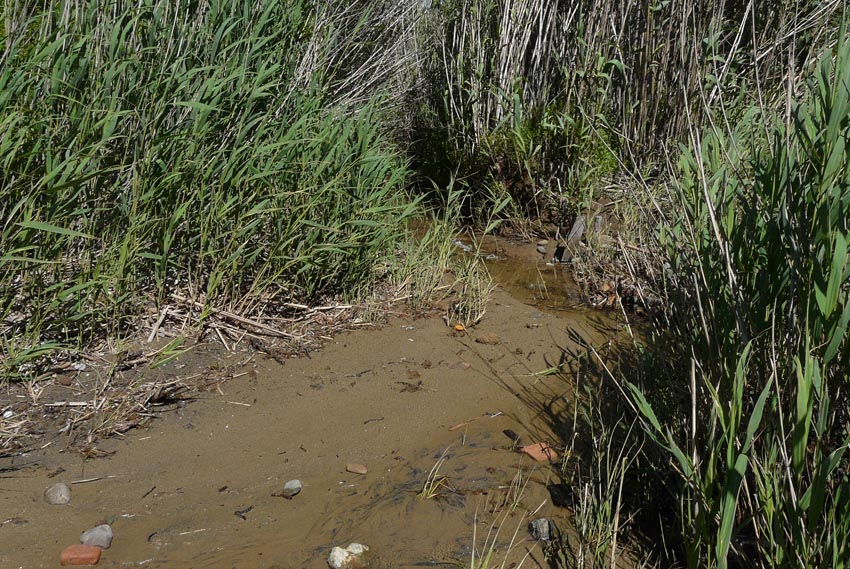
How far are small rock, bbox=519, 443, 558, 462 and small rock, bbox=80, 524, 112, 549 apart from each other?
142 cm

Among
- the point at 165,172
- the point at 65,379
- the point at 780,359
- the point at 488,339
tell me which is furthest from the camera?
the point at 488,339

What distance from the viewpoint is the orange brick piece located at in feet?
7.77

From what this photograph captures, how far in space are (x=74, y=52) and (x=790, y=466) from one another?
2.93 meters

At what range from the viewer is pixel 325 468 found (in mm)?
2936

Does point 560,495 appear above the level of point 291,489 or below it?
above

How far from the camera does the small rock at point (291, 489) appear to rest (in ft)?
9.02

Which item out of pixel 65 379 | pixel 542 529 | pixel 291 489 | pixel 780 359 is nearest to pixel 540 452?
pixel 542 529

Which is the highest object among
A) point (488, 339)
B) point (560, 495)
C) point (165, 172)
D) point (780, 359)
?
point (780, 359)

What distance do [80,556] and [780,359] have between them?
6.55 feet

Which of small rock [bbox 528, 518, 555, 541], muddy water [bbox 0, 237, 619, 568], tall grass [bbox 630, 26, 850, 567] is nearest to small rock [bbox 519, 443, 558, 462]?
muddy water [bbox 0, 237, 619, 568]

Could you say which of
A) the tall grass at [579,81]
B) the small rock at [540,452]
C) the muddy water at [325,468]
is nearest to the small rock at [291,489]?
the muddy water at [325,468]

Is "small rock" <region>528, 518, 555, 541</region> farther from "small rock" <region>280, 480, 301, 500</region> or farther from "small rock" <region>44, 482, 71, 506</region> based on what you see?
"small rock" <region>44, 482, 71, 506</region>

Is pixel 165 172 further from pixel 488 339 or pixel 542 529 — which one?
pixel 542 529

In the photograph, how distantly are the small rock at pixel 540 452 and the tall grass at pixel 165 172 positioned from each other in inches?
55.8
